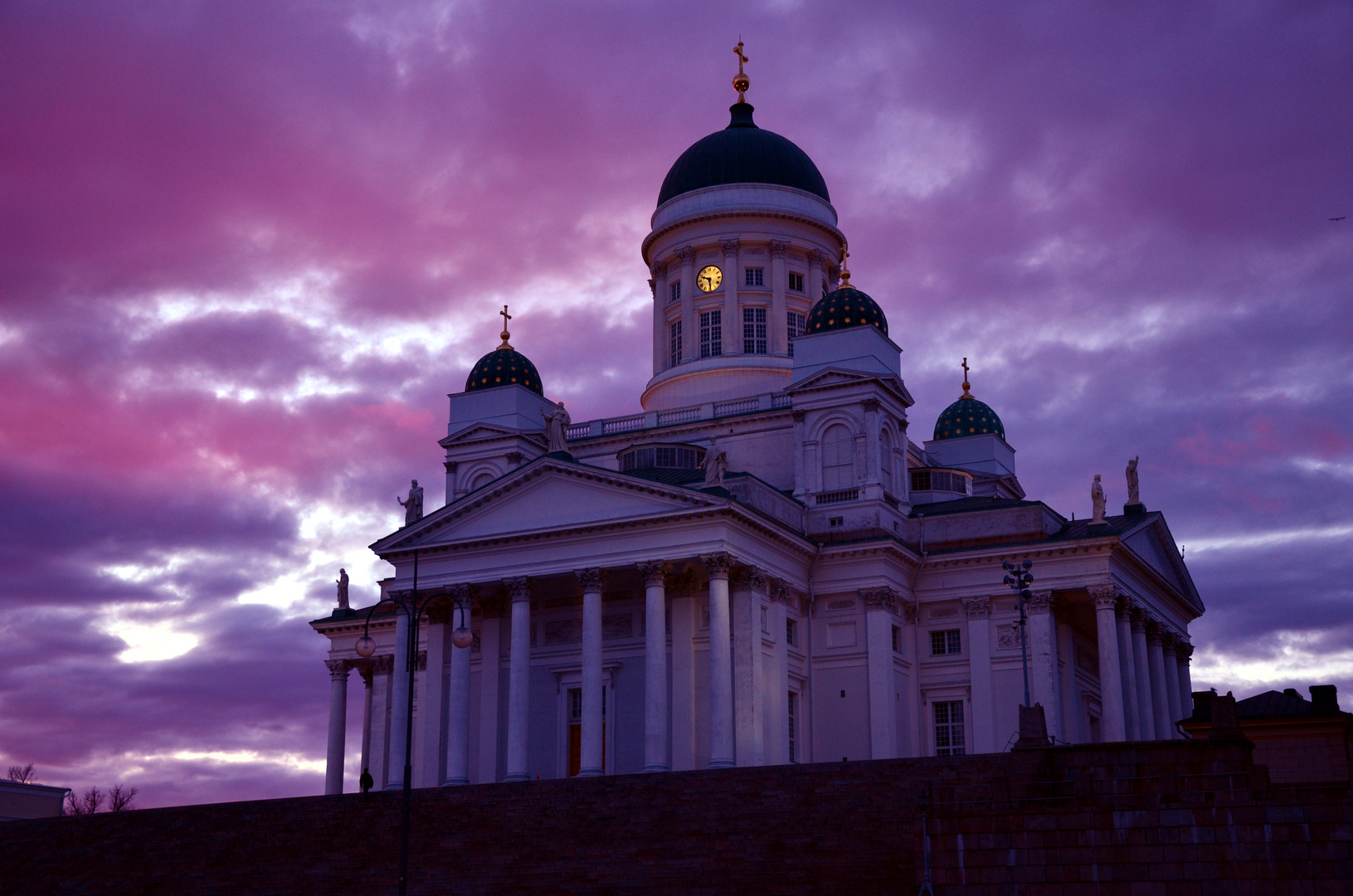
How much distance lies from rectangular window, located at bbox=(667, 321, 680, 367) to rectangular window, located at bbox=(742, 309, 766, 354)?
10.2 feet

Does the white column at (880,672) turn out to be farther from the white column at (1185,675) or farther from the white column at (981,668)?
the white column at (1185,675)

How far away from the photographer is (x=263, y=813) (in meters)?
38.9

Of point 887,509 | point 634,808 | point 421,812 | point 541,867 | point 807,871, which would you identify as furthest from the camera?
point 887,509

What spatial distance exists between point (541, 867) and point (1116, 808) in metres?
12.3

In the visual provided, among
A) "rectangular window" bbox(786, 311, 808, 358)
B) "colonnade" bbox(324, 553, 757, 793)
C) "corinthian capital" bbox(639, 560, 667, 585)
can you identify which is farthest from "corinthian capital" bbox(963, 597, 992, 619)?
"rectangular window" bbox(786, 311, 808, 358)

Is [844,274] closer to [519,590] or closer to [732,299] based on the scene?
[732,299]

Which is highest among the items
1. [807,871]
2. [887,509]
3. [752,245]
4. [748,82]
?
[748,82]

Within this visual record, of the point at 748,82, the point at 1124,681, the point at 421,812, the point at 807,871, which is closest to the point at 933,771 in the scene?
the point at 807,871

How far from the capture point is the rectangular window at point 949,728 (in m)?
50.8

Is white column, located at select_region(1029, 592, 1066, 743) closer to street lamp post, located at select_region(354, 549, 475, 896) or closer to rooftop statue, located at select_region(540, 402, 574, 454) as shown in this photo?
rooftop statue, located at select_region(540, 402, 574, 454)

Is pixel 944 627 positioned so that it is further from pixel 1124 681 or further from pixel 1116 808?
pixel 1116 808

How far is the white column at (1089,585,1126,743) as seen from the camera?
48781 mm

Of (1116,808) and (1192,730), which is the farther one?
(1192,730)

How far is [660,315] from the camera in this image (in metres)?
64.2
